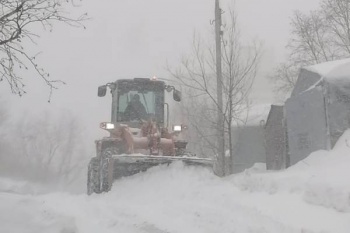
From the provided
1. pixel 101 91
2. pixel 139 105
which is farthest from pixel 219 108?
pixel 101 91

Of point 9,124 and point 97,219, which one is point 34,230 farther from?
point 9,124

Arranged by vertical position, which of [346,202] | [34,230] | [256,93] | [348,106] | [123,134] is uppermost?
[256,93]

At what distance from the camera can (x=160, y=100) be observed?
1152cm

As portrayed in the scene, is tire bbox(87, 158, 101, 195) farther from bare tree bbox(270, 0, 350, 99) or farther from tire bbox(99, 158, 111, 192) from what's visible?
bare tree bbox(270, 0, 350, 99)

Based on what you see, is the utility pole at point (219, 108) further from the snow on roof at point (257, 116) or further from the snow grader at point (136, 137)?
the snow on roof at point (257, 116)

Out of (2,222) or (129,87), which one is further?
(129,87)

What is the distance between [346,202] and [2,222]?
474 centimetres

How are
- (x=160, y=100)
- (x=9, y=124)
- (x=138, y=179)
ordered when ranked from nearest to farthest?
(x=138, y=179)
(x=160, y=100)
(x=9, y=124)

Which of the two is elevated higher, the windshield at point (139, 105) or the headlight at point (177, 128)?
the windshield at point (139, 105)

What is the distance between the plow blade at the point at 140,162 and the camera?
8961mm

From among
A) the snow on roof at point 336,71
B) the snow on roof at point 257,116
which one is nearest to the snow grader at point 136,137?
the snow on roof at point 336,71

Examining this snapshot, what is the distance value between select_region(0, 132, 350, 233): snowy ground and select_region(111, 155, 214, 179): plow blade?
6.6 inches

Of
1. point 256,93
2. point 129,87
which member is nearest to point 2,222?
point 129,87

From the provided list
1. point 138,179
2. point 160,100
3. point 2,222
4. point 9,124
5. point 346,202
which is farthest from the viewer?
point 9,124
